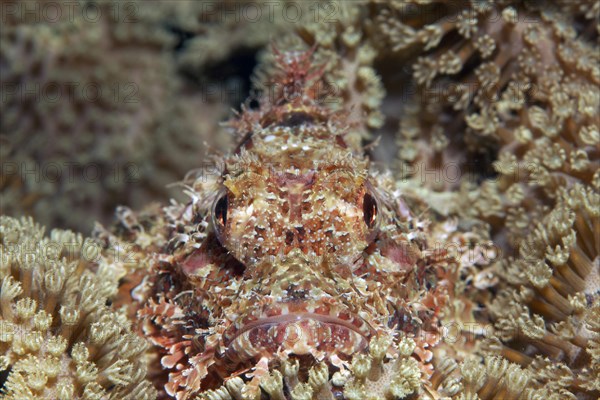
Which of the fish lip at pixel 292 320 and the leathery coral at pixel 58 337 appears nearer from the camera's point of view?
the fish lip at pixel 292 320

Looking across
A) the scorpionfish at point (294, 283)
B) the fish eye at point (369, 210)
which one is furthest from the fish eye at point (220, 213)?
the fish eye at point (369, 210)

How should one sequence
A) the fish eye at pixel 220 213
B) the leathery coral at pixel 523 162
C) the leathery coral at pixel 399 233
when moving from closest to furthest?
the leathery coral at pixel 399 233, the fish eye at pixel 220 213, the leathery coral at pixel 523 162

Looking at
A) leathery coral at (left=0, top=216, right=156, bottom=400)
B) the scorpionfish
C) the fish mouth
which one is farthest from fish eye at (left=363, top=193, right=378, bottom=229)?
leathery coral at (left=0, top=216, right=156, bottom=400)

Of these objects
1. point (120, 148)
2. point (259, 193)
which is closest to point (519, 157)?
point (259, 193)

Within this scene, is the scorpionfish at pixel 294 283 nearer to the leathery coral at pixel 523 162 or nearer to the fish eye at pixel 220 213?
the fish eye at pixel 220 213

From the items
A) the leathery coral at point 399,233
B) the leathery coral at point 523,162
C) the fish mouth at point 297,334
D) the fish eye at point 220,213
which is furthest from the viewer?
the leathery coral at point 523,162

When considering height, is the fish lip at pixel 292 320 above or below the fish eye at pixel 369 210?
below

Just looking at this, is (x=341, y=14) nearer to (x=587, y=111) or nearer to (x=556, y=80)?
(x=556, y=80)
